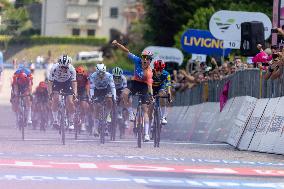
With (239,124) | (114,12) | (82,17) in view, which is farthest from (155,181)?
(114,12)

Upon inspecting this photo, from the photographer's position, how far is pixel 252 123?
2383 cm

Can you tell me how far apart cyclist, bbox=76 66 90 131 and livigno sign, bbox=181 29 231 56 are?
7.46 meters

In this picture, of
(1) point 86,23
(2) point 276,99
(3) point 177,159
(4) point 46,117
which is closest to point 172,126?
(4) point 46,117

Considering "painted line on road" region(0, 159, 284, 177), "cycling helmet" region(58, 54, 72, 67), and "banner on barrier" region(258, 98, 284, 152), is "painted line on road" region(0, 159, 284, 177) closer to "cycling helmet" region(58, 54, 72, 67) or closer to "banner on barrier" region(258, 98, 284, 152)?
"banner on barrier" region(258, 98, 284, 152)

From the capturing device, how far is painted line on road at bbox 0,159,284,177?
16703 mm

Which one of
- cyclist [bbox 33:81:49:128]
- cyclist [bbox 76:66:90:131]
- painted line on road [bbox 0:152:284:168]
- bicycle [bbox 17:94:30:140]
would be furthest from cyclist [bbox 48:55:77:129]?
cyclist [bbox 33:81:49:128]

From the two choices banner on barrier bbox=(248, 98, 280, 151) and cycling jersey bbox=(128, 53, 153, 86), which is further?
cycling jersey bbox=(128, 53, 153, 86)

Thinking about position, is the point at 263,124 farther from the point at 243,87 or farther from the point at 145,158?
the point at 145,158

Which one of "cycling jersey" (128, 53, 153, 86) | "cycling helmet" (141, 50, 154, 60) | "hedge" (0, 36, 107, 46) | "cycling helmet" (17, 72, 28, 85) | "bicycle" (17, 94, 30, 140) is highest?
"cycling helmet" (141, 50, 154, 60)

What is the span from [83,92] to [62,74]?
4.96 meters

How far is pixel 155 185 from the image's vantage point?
47.4 feet

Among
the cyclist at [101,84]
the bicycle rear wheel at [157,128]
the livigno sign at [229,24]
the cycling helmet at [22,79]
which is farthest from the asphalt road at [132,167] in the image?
the livigno sign at [229,24]

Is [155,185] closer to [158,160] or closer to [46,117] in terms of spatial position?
[158,160]

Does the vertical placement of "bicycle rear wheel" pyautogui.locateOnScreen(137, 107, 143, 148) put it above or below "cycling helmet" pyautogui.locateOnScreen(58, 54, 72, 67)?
below
